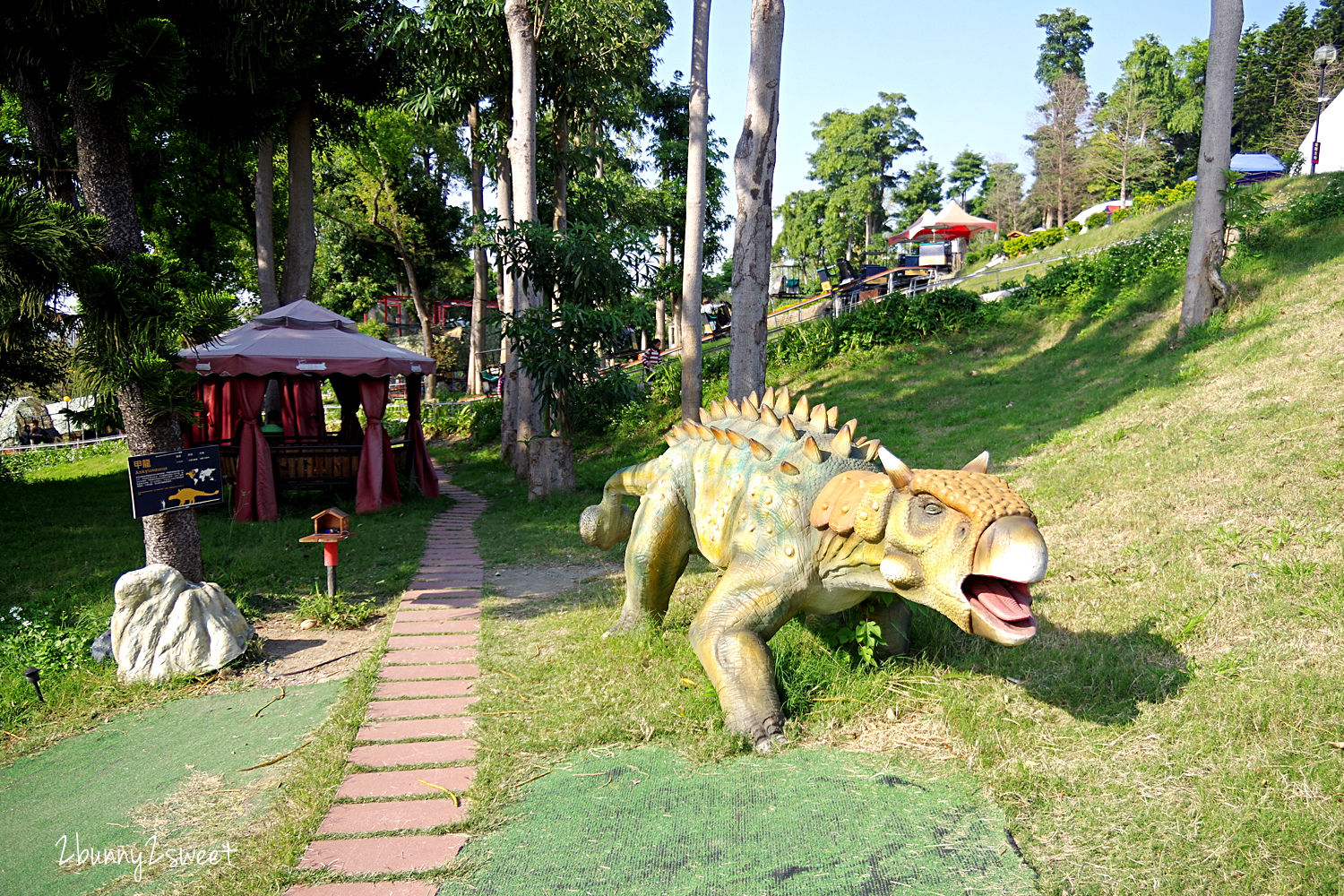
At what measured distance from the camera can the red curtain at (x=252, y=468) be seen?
9.78 m

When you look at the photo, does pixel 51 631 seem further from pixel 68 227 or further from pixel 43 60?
pixel 43 60

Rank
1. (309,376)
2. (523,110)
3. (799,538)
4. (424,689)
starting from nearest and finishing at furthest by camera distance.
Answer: (799,538)
(424,689)
(309,376)
(523,110)

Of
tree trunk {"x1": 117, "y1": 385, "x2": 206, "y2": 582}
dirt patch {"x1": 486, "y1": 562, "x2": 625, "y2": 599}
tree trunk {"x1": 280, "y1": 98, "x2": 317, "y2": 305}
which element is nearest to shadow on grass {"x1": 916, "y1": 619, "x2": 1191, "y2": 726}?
dirt patch {"x1": 486, "y1": 562, "x2": 625, "y2": 599}

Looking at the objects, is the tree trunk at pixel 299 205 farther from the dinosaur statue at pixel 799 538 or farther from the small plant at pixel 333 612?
the dinosaur statue at pixel 799 538

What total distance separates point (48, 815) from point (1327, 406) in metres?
8.97

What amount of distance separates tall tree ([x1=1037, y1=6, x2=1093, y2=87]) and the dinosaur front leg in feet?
181

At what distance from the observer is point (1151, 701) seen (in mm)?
3766

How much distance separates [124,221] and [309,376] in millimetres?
5821

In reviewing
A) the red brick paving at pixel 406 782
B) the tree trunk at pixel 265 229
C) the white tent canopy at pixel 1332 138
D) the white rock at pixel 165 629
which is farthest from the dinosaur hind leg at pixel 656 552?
the white tent canopy at pixel 1332 138

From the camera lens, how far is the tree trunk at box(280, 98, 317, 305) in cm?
1399

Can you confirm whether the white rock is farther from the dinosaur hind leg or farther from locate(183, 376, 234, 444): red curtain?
locate(183, 376, 234, 444): red curtain

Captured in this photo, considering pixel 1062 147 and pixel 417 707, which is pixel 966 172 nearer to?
pixel 1062 147

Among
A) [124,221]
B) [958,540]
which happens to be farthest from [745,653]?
[124,221]

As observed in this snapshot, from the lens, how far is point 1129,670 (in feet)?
13.2
